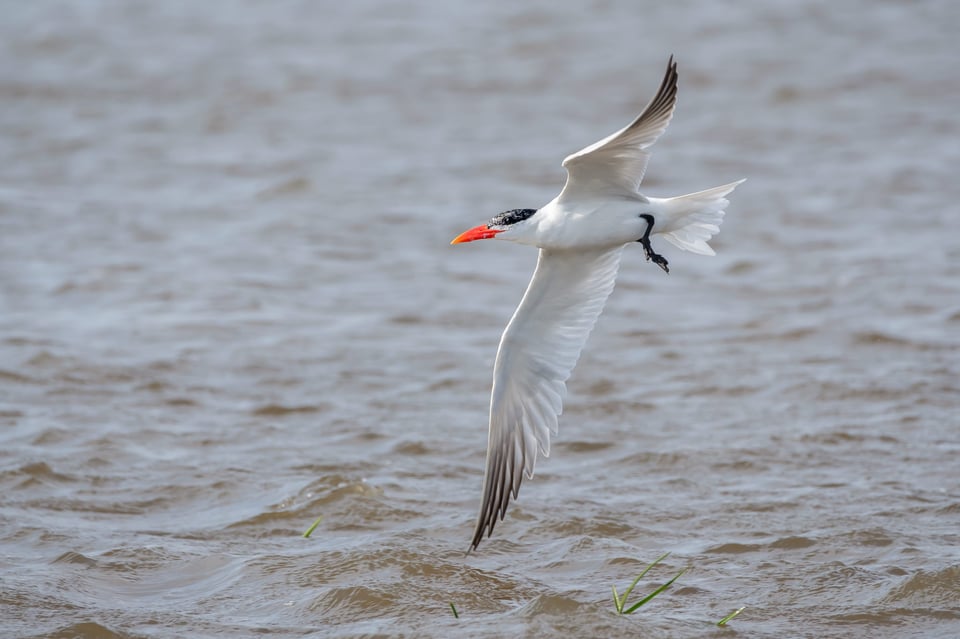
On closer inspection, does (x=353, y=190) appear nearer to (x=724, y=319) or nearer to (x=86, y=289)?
(x=86, y=289)

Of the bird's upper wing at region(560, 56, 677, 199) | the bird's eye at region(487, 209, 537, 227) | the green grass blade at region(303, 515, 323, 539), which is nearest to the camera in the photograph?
the bird's upper wing at region(560, 56, 677, 199)

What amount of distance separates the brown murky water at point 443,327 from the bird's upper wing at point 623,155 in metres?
1.83

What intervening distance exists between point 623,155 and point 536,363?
1237mm

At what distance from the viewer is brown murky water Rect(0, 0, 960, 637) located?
6.13 m

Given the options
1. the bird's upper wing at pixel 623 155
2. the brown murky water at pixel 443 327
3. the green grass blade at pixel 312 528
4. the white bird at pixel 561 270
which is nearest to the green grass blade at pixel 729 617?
the brown murky water at pixel 443 327

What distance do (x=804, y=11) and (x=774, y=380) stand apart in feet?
32.8

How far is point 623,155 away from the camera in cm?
534

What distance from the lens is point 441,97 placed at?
49.5ft

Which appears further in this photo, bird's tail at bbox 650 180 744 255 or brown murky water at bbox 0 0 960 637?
brown murky water at bbox 0 0 960 637

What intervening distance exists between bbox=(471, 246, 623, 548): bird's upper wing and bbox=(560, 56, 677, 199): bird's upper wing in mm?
498

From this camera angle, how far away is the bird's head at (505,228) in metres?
5.63

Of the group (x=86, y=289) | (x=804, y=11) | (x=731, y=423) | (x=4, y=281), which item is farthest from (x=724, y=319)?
(x=804, y=11)

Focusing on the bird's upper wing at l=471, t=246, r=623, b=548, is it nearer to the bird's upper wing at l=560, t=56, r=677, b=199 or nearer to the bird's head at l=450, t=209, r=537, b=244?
the bird's head at l=450, t=209, r=537, b=244

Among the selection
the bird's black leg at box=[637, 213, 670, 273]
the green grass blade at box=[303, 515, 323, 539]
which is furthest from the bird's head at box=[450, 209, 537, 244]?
the green grass blade at box=[303, 515, 323, 539]
